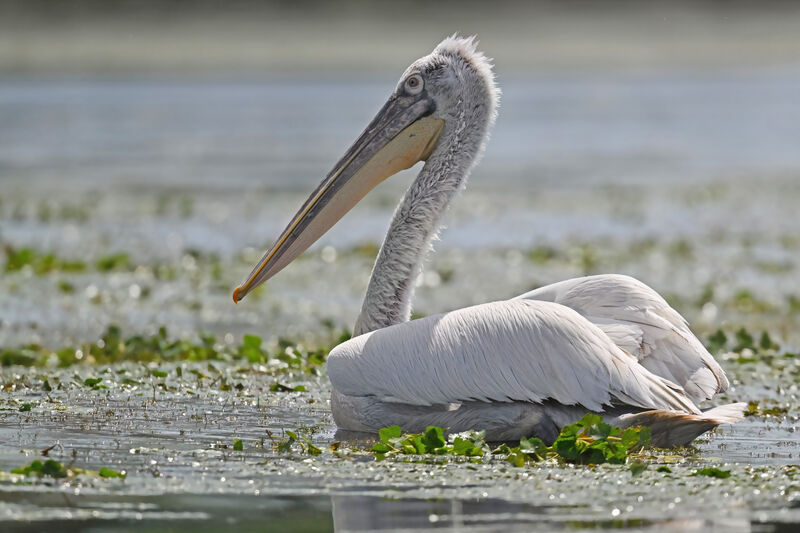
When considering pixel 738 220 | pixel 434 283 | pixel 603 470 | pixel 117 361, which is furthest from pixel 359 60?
pixel 603 470

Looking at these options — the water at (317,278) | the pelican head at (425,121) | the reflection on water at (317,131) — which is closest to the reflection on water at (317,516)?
the water at (317,278)

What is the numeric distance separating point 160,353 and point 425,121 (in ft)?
7.26

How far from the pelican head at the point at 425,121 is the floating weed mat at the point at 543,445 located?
147cm

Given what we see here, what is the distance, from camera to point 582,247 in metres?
12.0

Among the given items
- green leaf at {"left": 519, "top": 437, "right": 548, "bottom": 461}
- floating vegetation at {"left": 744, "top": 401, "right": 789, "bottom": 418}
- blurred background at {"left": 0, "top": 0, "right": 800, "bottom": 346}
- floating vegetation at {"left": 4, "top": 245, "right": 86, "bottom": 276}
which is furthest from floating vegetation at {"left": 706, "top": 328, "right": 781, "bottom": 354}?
floating vegetation at {"left": 4, "top": 245, "right": 86, "bottom": 276}

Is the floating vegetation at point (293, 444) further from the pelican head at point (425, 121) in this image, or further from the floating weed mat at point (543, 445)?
the pelican head at point (425, 121)

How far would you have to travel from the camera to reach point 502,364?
5.30 meters

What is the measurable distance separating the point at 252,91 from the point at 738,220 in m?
24.4

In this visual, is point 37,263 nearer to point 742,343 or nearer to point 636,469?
point 742,343

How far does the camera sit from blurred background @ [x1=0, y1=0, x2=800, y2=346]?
10281 mm

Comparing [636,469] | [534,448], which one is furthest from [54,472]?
[636,469]

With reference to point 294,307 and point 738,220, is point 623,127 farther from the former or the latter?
point 294,307

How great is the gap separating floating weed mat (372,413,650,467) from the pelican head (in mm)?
1472

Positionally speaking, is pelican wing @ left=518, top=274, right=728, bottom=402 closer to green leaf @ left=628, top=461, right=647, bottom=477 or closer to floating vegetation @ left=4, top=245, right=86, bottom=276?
green leaf @ left=628, top=461, right=647, bottom=477
